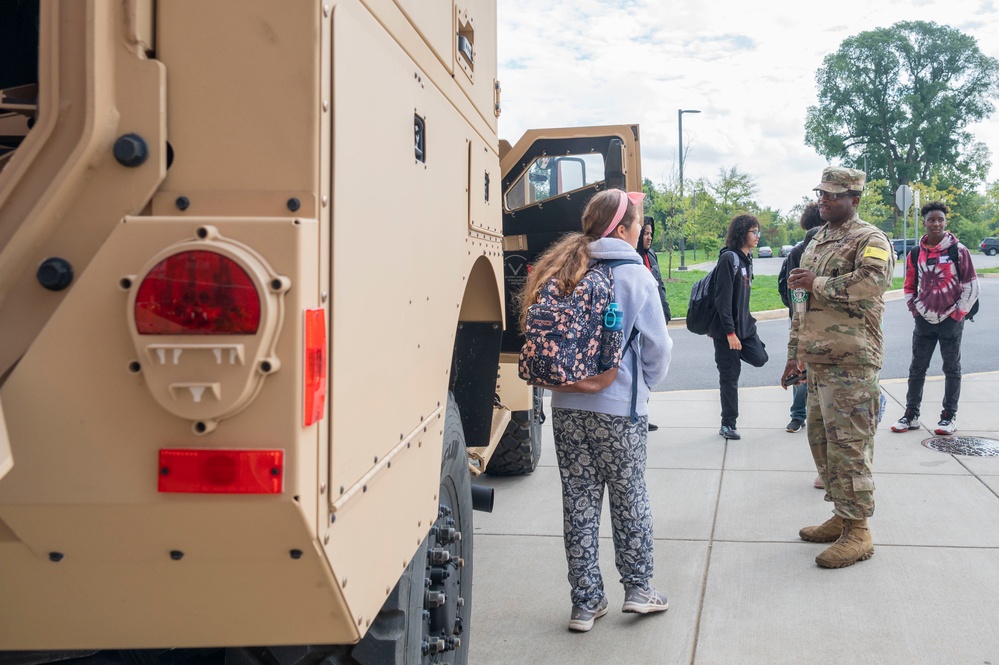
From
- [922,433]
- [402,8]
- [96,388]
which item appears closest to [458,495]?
[402,8]

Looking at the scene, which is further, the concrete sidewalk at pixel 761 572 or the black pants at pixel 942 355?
the black pants at pixel 942 355

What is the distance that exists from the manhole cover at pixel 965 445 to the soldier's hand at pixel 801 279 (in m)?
2.87

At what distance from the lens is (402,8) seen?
2148mm

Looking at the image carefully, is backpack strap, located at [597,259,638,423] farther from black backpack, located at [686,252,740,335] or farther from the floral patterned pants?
black backpack, located at [686,252,740,335]

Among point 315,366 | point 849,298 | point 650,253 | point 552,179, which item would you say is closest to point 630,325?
point 849,298

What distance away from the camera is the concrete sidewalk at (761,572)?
3930mm

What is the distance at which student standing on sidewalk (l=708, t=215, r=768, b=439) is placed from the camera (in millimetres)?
7523

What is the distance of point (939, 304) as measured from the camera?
7.45 m

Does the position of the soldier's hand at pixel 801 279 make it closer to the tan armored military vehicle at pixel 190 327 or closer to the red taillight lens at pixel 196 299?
the tan armored military vehicle at pixel 190 327

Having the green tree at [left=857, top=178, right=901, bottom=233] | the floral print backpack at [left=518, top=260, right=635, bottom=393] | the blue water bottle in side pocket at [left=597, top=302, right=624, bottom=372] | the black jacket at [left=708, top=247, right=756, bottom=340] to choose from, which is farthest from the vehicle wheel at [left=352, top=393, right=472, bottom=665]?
the green tree at [left=857, top=178, right=901, bottom=233]

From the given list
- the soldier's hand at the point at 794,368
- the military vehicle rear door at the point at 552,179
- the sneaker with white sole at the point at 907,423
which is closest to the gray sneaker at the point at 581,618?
the soldier's hand at the point at 794,368

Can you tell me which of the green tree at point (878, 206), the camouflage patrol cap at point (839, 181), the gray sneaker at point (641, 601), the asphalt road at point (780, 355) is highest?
the green tree at point (878, 206)

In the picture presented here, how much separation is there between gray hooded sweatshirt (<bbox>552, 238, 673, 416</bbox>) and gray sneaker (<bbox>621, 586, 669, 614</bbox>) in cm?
82

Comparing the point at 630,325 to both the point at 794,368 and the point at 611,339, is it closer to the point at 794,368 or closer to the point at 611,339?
the point at 611,339
